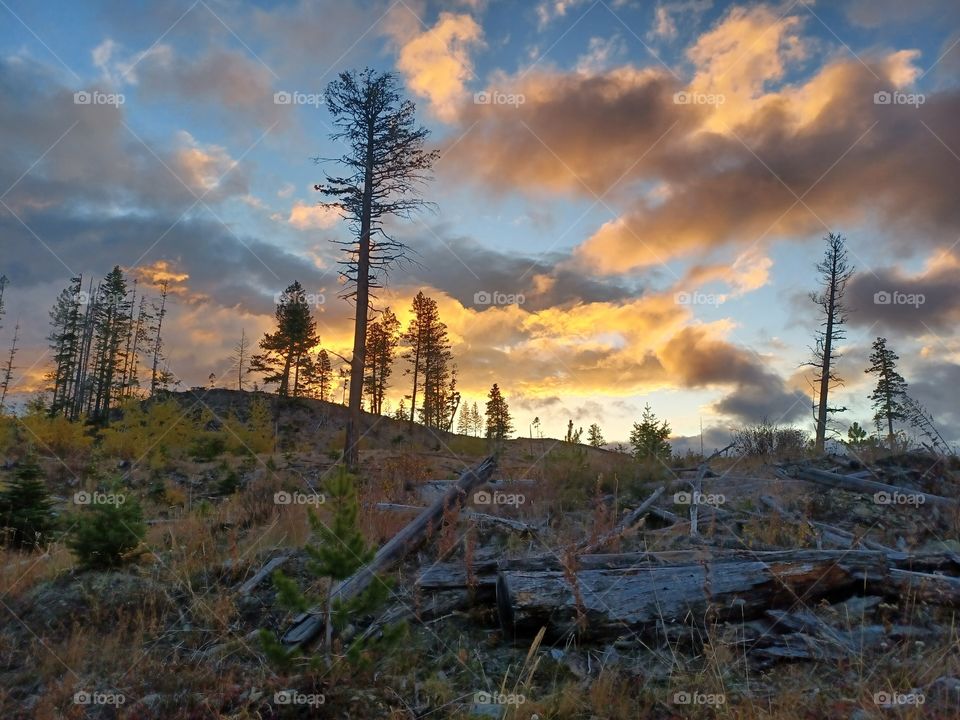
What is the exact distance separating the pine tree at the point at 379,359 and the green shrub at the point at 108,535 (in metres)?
49.0

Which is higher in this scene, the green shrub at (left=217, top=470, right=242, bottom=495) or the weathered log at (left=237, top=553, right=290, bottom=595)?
the green shrub at (left=217, top=470, right=242, bottom=495)

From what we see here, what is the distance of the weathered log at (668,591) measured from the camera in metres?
5.57

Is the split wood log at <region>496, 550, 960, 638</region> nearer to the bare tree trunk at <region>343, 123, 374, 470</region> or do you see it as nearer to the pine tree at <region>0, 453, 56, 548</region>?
the pine tree at <region>0, 453, 56, 548</region>

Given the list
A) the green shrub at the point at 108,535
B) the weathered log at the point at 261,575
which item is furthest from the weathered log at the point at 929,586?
the green shrub at the point at 108,535

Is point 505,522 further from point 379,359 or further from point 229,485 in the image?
point 379,359

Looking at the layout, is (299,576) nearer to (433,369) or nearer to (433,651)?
(433,651)

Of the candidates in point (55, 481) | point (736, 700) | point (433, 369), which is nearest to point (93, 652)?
point (736, 700)

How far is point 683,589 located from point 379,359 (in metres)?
59.4

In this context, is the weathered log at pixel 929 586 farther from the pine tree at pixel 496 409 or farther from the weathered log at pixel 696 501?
the pine tree at pixel 496 409

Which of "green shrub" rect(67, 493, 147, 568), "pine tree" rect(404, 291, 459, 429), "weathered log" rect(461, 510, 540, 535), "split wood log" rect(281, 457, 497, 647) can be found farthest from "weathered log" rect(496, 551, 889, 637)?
"pine tree" rect(404, 291, 459, 429)

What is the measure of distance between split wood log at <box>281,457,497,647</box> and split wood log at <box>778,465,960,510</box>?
6263mm

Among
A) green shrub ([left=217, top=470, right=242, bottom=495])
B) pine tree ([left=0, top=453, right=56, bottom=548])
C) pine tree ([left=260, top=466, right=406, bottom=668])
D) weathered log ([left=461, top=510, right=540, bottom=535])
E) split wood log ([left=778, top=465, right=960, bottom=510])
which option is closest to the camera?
pine tree ([left=260, top=466, right=406, bottom=668])

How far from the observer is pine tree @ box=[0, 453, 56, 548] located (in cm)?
1032

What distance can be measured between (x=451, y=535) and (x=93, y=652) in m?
3.93
